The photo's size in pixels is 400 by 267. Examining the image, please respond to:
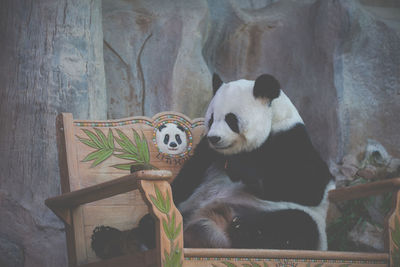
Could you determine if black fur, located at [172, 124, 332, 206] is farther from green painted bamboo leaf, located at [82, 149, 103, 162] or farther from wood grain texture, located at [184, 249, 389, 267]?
green painted bamboo leaf, located at [82, 149, 103, 162]

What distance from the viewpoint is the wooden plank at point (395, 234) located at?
6.53ft

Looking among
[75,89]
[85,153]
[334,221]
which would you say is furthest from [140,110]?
[334,221]

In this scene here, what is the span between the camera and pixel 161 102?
3.53 m

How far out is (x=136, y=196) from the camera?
2.46 metres

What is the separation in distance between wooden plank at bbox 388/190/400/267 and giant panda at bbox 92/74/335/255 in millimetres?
297

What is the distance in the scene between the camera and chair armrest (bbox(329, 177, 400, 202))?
6.68 ft

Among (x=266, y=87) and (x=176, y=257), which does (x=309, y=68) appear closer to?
(x=266, y=87)

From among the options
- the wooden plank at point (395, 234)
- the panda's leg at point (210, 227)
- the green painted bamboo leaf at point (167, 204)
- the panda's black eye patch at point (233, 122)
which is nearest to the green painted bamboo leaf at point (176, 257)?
the green painted bamboo leaf at point (167, 204)

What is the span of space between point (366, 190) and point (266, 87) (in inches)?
21.9

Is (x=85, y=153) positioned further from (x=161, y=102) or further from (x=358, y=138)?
(x=358, y=138)

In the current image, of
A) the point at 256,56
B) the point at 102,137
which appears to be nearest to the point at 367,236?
the point at 256,56

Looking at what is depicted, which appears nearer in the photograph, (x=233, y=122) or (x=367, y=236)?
(x=233, y=122)

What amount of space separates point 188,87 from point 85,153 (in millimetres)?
1208

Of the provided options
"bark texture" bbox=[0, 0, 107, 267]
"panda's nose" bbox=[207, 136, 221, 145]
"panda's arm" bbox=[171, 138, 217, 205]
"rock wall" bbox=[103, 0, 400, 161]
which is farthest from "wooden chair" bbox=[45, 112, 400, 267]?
"rock wall" bbox=[103, 0, 400, 161]
